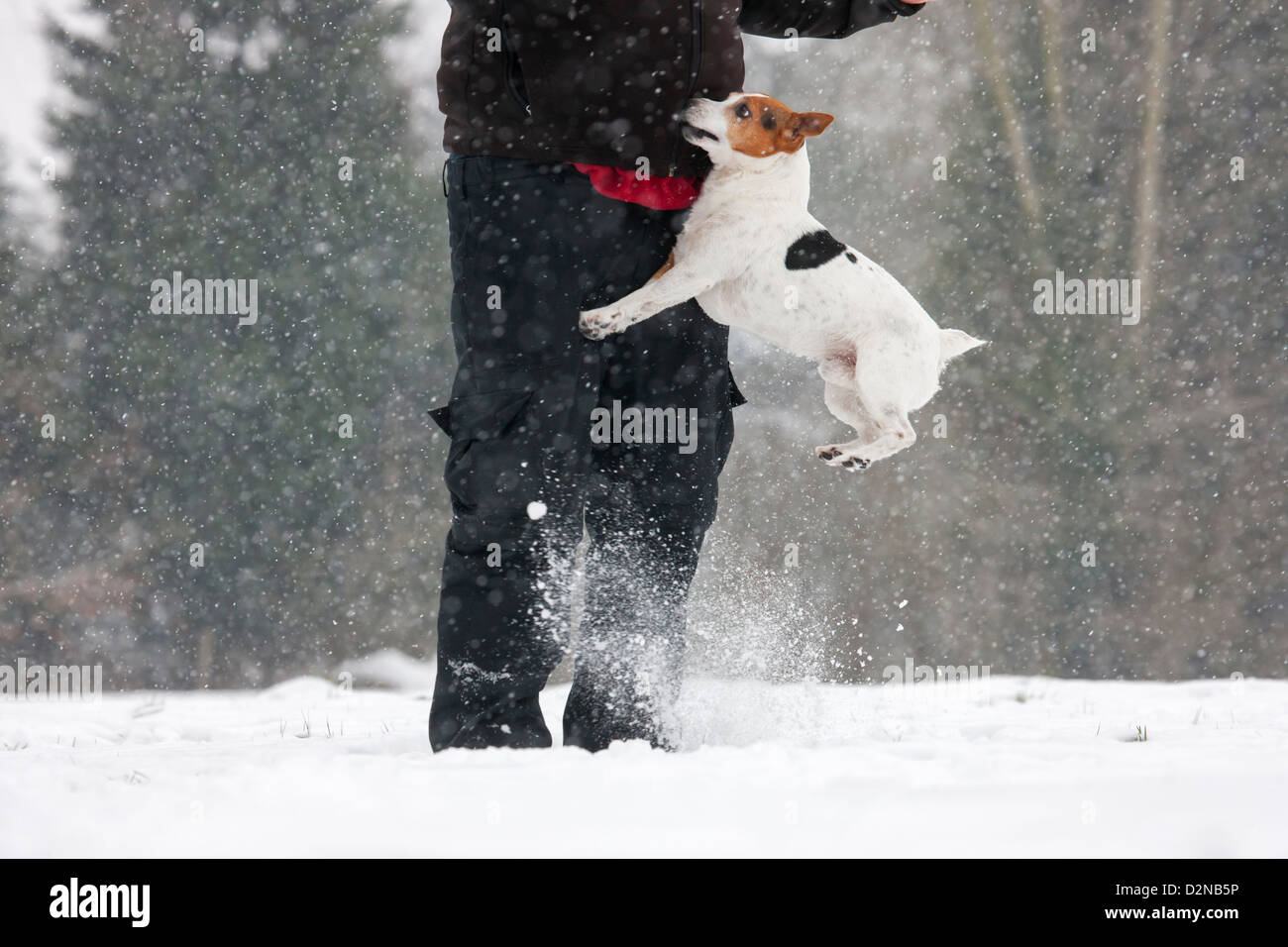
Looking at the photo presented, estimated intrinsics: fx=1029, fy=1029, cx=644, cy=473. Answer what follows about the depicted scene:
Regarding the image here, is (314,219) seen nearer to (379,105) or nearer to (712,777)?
(379,105)

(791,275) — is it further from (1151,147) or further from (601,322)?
(1151,147)

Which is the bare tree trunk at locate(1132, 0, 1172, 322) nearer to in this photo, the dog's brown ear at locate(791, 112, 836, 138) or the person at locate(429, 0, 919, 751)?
the dog's brown ear at locate(791, 112, 836, 138)

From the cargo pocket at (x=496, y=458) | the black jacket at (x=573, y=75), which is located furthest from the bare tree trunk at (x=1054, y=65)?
the cargo pocket at (x=496, y=458)

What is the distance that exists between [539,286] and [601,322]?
0.17 meters

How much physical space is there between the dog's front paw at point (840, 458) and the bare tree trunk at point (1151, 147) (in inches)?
515

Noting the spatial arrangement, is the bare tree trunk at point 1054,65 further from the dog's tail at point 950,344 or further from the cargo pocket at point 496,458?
the cargo pocket at point 496,458

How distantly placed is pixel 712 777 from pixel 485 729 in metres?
0.71

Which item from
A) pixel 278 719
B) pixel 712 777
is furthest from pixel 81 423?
pixel 712 777

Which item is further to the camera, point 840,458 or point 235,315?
point 235,315

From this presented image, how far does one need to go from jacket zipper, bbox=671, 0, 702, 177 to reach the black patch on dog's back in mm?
385

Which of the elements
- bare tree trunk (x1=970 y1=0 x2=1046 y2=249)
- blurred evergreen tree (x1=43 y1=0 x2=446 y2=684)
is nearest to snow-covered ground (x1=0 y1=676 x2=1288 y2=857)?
blurred evergreen tree (x1=43 y1=0 x2=446 y2=684)

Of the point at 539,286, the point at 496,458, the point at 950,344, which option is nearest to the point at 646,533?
the point at 496,458

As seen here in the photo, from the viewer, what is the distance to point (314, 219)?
13.2m

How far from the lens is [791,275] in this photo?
2.65 metres
